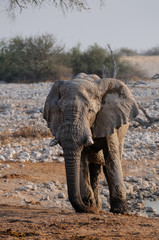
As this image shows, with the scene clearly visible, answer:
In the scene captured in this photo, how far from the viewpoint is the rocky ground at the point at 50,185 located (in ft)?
13.3

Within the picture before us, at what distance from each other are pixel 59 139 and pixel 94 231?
103 centimetres

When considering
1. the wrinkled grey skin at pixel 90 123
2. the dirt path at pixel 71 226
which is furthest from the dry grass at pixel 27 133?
the dirt path at pixel 71 226

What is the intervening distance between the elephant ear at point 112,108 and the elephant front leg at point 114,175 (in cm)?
19

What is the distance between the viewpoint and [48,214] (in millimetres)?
4789

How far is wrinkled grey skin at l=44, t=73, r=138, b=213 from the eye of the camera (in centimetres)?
432

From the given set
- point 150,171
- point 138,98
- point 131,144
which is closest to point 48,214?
point 150,171

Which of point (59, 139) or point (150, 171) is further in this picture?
point (150, 171)

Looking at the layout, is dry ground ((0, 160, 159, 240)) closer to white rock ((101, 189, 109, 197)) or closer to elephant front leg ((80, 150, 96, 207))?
elephant front leg ((80, 150, 96, 207))

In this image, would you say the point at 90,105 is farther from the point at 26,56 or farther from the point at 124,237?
the point at 26,56

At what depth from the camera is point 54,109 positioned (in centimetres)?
507

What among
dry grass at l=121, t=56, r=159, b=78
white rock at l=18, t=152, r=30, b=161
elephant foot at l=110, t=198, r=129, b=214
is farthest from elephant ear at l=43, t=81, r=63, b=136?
dry grass at l=121, t=56, r=159, b=78

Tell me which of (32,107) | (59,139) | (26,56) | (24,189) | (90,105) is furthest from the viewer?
(26,56)

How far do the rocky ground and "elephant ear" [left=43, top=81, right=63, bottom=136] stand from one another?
3.47ft

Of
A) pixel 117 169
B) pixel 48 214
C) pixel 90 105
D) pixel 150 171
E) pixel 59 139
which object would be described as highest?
pixel 90 105
